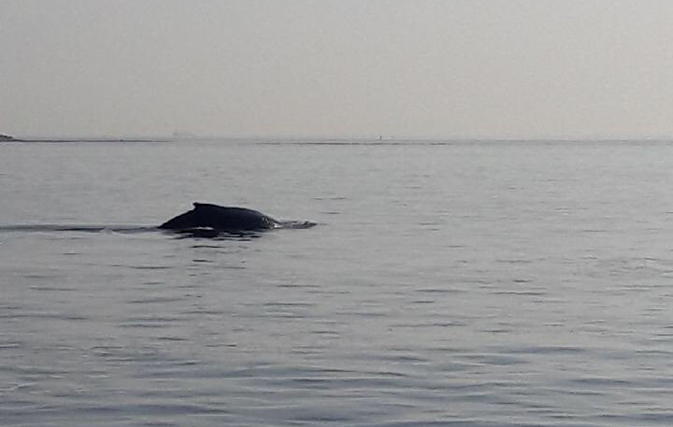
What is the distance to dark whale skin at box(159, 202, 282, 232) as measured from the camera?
36875 mm

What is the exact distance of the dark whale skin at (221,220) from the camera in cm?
3688

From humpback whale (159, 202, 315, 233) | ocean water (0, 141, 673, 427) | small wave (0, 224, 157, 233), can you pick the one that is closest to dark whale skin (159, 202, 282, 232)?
humpback whale (159, 202, 315, 233)

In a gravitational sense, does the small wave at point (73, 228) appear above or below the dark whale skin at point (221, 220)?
below

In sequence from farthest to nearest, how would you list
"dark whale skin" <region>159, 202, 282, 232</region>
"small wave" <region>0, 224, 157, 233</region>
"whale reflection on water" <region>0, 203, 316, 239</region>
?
1. "small wave" <region>0, 224, 157, 233</region>
2. "dark whale skin" <region>159, 202, 282, 232</region>
3. "whale reflection on water" <region>0, 203, 316, 239</region>

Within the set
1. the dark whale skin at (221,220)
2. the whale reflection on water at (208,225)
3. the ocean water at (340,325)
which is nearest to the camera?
the ocean water at (340,325)

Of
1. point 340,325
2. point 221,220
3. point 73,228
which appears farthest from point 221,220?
point 340,325

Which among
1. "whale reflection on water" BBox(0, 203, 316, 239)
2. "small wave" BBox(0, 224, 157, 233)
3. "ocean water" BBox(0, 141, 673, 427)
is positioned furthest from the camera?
"small wave" BBox(0, 224, 157, 233)

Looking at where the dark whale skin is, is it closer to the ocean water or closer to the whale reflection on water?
the whale reflection on water

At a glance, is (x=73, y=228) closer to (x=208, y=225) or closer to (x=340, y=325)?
(x=208, y=225)

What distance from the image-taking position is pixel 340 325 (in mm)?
19422

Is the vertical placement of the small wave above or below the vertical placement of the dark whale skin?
below

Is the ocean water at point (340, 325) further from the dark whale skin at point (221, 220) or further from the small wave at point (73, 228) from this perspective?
the dark whale skin at point (221, 220)

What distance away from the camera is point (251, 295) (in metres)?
23.1

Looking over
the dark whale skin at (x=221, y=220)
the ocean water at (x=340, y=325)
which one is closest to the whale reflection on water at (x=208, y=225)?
the dark whale skin at (x=221, y=220)
